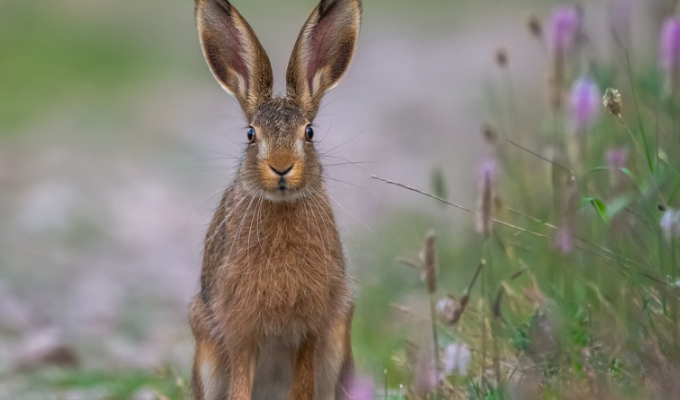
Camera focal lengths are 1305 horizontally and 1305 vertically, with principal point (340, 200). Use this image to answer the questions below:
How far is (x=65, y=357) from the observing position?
7.01 meters

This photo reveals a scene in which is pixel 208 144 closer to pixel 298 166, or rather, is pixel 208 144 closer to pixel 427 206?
pixel 427 206

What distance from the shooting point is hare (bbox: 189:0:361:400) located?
16.3ft

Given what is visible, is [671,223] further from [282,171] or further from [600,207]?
[282,171]

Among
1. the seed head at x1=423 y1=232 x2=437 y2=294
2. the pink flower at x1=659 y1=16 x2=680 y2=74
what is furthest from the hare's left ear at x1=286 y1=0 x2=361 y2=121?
the seed head at x1=423 y1=232 x2=437 y2=294

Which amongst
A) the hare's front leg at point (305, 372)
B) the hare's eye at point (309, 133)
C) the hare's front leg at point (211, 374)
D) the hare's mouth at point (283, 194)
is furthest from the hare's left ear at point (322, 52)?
the hare's front leg at point (211, 374)

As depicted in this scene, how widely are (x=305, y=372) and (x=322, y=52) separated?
1.27m

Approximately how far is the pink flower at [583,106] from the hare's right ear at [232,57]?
119 centimetres

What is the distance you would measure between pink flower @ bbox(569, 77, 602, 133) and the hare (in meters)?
0.93

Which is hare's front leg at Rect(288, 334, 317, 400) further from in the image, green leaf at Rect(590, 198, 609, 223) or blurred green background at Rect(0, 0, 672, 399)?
green leaf at Rect(590, 198, 609, 223)

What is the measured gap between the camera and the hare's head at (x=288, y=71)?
16.3 feet

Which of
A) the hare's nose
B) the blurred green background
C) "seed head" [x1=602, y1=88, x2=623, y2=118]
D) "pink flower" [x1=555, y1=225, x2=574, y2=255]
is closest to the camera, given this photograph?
"pink flower" [x1=555, y1=225, x2=574, y2=255]

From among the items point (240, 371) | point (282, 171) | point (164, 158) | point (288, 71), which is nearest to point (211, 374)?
point (240, 371)

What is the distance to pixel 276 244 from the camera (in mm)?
5055

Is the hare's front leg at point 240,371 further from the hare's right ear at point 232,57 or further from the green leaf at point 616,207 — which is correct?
the green leaf at point 616,207
